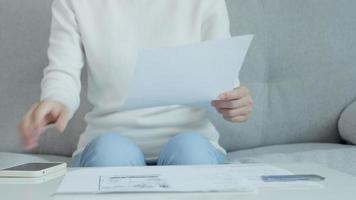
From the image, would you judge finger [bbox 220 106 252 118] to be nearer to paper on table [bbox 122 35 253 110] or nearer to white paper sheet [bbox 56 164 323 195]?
paper on table [bbox 122 35 253 110]

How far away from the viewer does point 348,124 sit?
54.6 inches

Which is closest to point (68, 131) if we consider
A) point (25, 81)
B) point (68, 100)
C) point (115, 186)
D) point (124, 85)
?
point (25, 81)

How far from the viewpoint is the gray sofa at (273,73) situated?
4.58 feet

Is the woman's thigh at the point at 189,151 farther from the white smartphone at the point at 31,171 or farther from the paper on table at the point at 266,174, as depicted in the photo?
the white smartphone at the point at 31,171

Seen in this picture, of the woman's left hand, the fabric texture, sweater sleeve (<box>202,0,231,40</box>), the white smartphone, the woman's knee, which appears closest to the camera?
the white smartphone

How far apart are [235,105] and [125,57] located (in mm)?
262

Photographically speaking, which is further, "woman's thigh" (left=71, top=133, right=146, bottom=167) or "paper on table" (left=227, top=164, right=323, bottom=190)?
"woman's thigh" (left=71, top=133, right=146, bottom=167)

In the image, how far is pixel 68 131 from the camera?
1384mm

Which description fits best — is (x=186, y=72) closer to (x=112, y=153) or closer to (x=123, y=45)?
(x=112, y=153)

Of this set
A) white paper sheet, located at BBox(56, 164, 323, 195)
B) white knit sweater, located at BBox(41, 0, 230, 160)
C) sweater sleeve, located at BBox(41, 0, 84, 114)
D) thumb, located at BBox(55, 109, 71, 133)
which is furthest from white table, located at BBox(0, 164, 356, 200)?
white knit sweater, located at BBox(41, 0, 230, 160)

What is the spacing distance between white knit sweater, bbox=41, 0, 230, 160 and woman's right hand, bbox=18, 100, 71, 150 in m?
0.16

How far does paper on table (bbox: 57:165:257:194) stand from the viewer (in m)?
0.57

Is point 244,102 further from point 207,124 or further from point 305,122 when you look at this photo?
point 305,122

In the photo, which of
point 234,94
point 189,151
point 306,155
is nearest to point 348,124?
point 306,155
